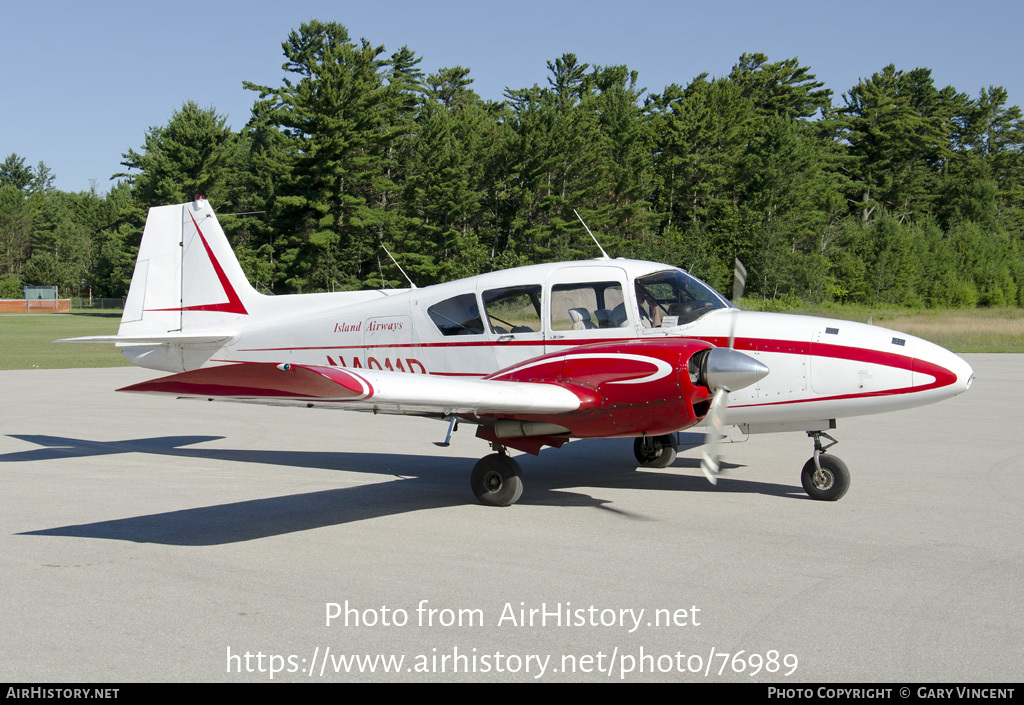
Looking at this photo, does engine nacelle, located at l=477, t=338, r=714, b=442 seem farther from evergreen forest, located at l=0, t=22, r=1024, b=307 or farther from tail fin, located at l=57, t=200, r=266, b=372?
evergreen forest, located at l=0, t=22, r=1024, b=307

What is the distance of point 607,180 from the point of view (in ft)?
187

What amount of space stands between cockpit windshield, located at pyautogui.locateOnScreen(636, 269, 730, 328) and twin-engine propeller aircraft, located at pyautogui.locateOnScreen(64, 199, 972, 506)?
2 centimetres

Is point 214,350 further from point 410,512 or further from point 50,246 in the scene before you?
point 50,246

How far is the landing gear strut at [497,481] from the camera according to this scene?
27.5ft

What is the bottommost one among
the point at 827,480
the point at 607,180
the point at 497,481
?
the point at 497,481

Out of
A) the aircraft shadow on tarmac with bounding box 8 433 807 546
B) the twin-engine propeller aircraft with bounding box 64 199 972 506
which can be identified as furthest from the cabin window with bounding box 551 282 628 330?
the aircraft shadow on tarmac with bounding box 8 433 807 546

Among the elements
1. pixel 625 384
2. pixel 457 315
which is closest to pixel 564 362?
pixel 625 384

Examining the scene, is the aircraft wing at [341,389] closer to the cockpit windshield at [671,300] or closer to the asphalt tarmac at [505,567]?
the asphalt tarmac at [505,567]

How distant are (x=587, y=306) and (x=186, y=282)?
5829 mm

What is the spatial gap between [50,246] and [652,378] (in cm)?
12232

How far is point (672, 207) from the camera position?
220 feet

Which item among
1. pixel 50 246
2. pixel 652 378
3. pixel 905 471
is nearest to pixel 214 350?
pixel 652 378

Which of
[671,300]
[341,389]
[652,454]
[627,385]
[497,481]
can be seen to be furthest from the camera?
[652,454]

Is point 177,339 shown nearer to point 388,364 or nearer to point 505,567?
point 388,364
